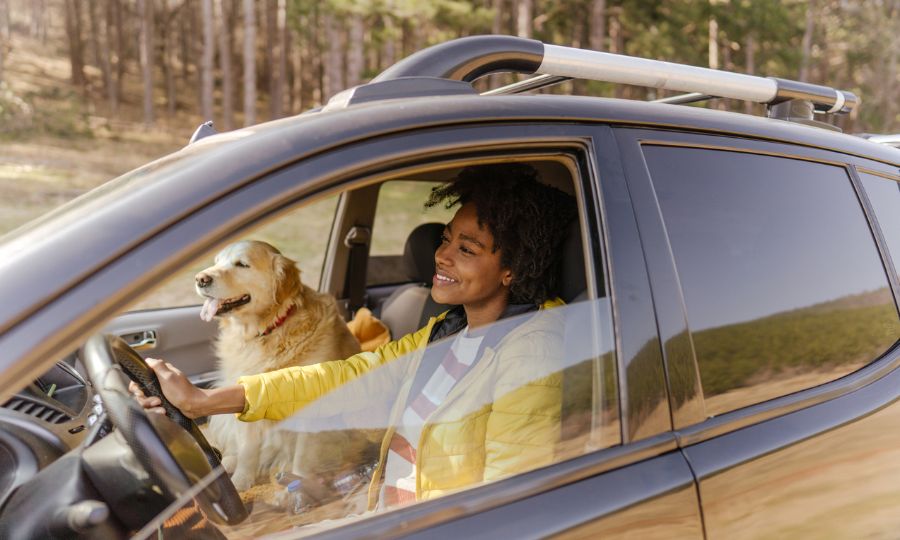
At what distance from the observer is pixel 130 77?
1574 inches

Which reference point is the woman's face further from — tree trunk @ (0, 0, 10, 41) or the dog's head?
tree trunk @ (0, 0, 10, 41)

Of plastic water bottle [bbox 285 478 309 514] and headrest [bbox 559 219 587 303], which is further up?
headrest [bbox 559 219 587 303]

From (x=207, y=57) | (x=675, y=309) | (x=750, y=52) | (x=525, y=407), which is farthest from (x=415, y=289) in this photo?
(x=750, y=52)

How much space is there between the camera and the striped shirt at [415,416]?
168cm

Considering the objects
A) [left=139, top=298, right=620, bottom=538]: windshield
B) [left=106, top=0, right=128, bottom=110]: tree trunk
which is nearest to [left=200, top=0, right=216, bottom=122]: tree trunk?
[left=106, top=0, right=128, bottom=110]: tree trunk

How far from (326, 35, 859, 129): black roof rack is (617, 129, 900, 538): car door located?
1.07ft

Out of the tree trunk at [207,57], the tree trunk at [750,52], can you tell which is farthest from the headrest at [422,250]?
the tree trunk at [750,52]

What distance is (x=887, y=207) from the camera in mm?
2229

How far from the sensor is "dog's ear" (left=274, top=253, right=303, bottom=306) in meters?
3.16

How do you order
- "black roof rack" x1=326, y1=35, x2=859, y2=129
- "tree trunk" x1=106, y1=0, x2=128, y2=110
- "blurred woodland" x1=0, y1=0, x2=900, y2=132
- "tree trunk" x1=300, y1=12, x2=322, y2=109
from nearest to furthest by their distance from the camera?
"black roof rack" x1=326, y1=35, x2=859, y2=129
"blurred woodland" x1=0, y1=0, x2=900, y2=132
"tree trunk" x1=106, y1=0, x2=128, y2=110
"tree trunk" x1=300, y1=12, x2=322, y2=109

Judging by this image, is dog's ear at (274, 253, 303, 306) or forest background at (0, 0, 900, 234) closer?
dog's ear at (274, 253, 303, 306)

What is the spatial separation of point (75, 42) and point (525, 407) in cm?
3624

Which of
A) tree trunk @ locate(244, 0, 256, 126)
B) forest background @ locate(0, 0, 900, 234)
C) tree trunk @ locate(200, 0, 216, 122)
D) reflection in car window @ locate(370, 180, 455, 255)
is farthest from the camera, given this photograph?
tree trunk @ locate(200, 0, 216, 122)

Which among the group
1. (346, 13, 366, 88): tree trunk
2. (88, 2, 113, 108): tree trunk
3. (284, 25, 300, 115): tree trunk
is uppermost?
(88, 2, 113, 108): tree trunk
